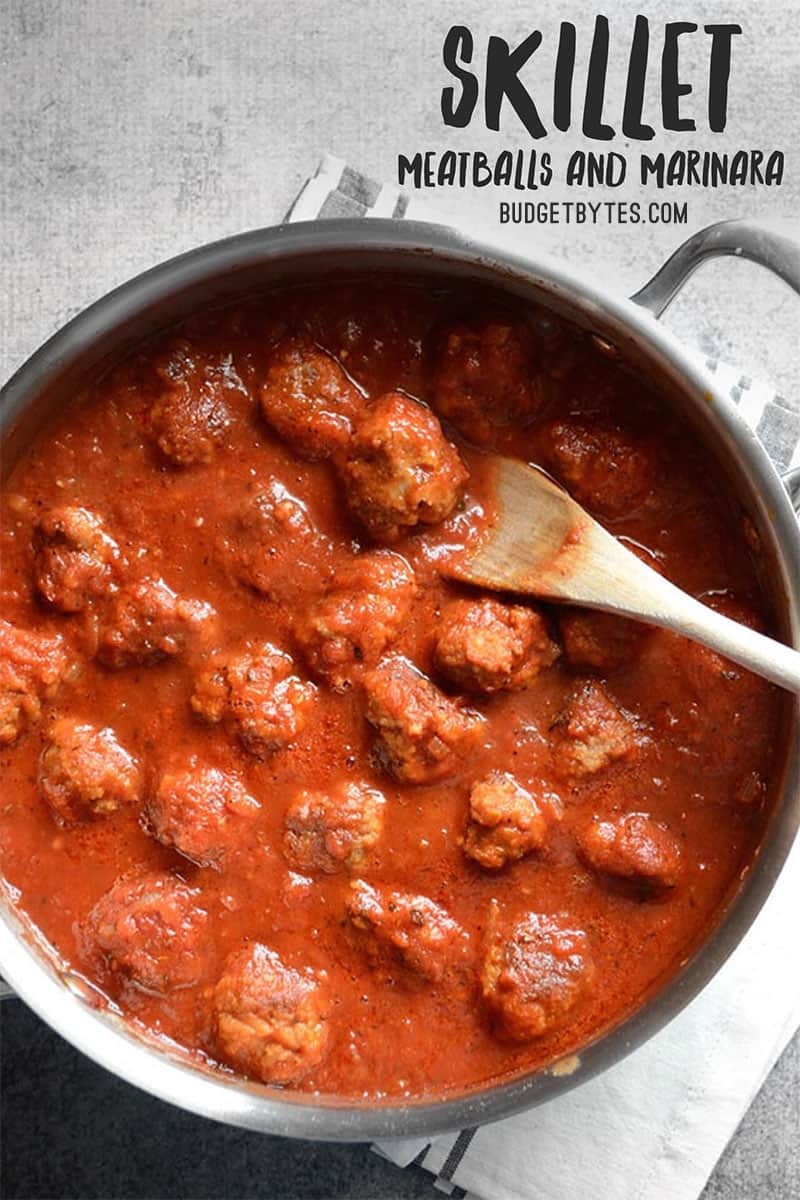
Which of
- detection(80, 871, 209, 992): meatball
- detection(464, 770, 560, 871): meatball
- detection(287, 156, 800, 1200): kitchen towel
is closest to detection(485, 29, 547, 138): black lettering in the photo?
detection(287, 156, 800, 1200): kitchen towel

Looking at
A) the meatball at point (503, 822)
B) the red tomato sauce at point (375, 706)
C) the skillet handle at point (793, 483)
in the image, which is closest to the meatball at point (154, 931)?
the red tomato sauce at point (375, 706)

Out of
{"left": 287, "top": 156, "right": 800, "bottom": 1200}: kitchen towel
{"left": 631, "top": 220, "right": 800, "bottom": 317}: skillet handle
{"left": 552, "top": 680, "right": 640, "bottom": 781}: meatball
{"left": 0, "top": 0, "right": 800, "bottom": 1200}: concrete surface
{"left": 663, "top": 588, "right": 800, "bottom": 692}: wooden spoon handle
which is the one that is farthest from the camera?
{"left": 0, "top": 0, "right": 800, "bottom": 1200}: concrete surface

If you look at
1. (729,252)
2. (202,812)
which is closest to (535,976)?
(202,812)

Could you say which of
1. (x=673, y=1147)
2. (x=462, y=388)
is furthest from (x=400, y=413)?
(x=673, y=1147)

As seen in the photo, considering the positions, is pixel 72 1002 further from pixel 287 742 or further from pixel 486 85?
pixel 486 85

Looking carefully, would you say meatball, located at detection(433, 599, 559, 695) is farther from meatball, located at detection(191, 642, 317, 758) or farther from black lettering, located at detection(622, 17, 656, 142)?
black lettering, located at detection(622, 17, 656, 142)

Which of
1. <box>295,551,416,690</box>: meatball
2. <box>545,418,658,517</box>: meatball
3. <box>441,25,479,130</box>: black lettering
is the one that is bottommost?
<box>295,551,416,690</box>: meatball

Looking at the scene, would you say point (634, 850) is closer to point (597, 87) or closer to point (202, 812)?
point (202, 812)
